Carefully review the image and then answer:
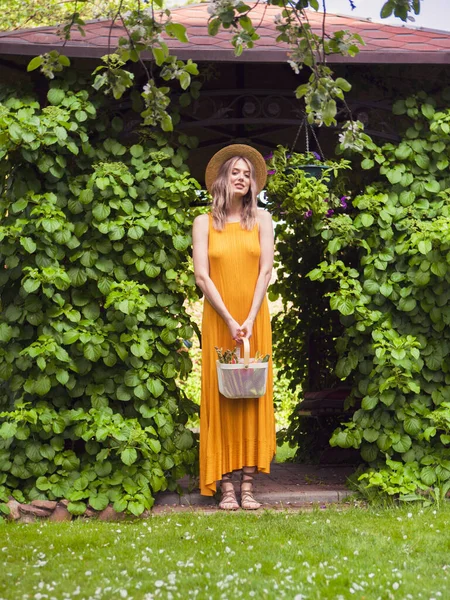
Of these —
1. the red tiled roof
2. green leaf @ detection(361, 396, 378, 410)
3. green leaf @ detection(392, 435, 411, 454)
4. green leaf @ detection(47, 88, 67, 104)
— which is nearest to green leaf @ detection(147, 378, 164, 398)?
green leaf @ detection(361, 396, 378, 410)

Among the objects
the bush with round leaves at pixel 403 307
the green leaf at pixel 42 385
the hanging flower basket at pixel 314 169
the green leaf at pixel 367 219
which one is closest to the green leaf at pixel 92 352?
the green leaf at pixel 42 385

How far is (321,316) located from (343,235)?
7.37 ft

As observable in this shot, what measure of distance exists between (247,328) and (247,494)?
3.40 ft

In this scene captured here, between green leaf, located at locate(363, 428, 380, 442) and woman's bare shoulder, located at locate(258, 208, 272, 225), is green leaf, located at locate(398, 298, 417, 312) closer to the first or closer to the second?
green leaf, located at locate(363, 428, 380, 442)

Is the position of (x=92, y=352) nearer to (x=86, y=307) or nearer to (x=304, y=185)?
(x=86, y=307)

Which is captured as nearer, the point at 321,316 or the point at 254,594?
the point at 254,594

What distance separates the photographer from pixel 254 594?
342cm

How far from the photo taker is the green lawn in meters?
3.49

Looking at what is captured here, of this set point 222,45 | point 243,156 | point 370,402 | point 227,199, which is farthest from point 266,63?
point 370,402

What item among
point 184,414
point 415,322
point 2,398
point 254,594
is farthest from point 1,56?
point 254,594

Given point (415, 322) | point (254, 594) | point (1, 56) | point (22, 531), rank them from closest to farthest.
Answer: point (254, 594)
point (22, 531)
point (1, 56)
point (415, 322)

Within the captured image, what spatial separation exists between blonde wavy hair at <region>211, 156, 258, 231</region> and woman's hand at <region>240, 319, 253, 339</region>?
608mm

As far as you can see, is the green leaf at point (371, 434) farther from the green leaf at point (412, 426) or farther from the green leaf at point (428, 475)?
the green leaf at point (428, 475)

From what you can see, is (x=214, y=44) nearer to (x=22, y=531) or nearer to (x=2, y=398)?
(x=2, y=398)
